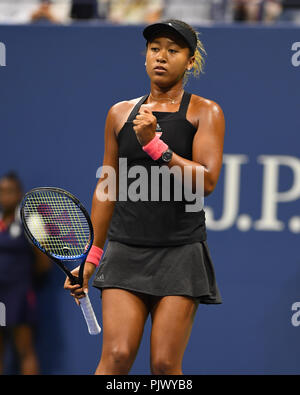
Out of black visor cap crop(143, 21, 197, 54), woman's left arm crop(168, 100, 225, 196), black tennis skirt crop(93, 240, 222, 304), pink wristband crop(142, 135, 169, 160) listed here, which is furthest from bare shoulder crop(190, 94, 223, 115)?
black tennis skirt crop(93, 240, 222, 304)

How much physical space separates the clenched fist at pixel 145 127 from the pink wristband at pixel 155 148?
15 mm

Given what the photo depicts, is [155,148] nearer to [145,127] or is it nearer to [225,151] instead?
[145,127]

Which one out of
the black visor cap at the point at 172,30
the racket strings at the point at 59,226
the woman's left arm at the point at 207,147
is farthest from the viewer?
the racket strings at the point at 59,226

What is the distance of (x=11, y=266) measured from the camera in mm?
4016

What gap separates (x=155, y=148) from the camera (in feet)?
8.17

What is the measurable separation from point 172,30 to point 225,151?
1363mm

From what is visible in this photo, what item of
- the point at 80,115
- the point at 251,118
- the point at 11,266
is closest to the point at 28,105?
the point at 80,115

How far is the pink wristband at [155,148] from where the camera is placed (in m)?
2.49

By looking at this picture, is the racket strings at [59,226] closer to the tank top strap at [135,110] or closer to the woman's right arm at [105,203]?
the woman's right arm at [105,203]

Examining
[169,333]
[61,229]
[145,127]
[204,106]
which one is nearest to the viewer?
[145,127]

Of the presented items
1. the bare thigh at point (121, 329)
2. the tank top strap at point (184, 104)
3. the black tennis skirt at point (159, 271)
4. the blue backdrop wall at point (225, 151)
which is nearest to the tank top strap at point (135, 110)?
the tank top strap at point (184, 104)

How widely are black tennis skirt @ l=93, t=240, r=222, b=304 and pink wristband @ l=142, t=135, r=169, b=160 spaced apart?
40 cm

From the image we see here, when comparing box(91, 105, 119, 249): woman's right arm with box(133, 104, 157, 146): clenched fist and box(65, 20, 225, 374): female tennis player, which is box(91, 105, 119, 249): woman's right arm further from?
box(133, 104, 157, 146): clenched fist

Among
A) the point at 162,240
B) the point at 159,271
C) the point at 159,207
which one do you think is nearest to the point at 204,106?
the point at 159,207
